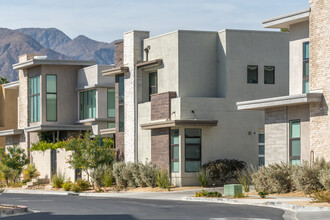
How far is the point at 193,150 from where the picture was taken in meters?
39.8

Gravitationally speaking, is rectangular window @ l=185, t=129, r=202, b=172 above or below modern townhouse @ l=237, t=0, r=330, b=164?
below

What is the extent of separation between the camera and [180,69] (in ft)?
132

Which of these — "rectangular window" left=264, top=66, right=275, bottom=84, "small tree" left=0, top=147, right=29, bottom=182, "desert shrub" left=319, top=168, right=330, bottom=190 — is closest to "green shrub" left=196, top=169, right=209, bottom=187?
"rectangular window" left=264, top=66, right=275, bottom=84

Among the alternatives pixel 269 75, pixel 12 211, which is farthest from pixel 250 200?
pixel 269 75

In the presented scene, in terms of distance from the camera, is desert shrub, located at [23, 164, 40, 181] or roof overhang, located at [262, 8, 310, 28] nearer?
roof overhang, located at [262, 8, 310, 28]

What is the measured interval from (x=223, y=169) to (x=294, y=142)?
633cm

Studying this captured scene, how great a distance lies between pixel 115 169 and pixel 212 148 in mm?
5962

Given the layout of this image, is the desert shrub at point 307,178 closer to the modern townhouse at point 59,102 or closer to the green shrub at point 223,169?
the green shrub at point 223,169

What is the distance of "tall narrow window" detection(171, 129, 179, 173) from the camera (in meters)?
39.9

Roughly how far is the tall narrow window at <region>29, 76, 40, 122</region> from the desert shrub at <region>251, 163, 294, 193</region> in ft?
90.3

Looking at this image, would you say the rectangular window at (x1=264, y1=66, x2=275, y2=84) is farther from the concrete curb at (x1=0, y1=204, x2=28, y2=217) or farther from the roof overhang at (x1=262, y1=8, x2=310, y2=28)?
the concrete curb at (x1=0, y1=204, x2=28, y2=217)

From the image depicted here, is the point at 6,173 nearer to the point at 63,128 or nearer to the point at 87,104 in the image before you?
the point at 63,128

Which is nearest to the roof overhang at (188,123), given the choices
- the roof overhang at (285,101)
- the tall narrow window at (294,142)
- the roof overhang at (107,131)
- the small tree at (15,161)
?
the roof overhang at (285,101)

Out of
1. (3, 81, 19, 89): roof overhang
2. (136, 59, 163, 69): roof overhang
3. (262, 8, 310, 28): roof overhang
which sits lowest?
(3, 81, 19, 89): roof overhang
